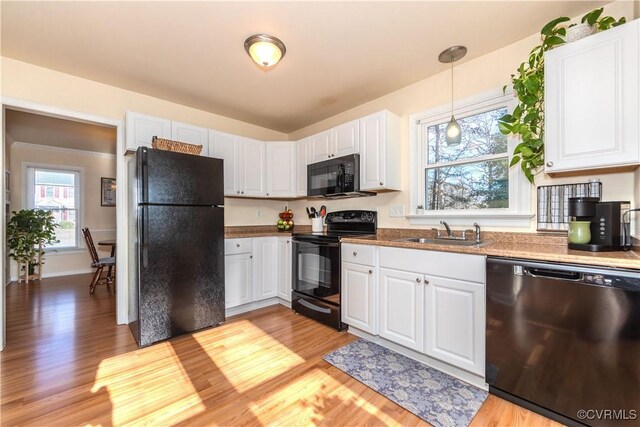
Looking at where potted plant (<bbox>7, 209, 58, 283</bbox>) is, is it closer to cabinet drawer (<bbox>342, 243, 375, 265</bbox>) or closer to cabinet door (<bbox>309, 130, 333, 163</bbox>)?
cabinet door (<bbox>309, 130, 333, 163</bbox>)

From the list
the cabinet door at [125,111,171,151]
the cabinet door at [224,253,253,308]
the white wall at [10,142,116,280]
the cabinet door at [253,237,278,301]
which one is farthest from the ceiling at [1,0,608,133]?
the white wall at [10,142,116,280]

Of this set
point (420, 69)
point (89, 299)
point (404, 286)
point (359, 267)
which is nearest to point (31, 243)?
point (89, 299)

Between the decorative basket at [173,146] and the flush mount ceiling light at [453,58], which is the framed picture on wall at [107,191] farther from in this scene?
the flush mount ceiling light at [453,58]

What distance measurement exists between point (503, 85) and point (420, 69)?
0.69m

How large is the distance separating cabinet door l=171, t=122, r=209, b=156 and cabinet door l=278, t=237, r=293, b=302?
1.39 m

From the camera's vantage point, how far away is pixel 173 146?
8.55 ft

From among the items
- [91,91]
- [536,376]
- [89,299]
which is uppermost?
[91,91]

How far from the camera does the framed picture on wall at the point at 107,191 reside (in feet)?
18.6

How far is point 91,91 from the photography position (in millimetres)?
2715

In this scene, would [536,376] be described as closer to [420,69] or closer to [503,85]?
[503,85]

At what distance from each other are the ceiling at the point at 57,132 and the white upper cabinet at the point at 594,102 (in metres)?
4.39

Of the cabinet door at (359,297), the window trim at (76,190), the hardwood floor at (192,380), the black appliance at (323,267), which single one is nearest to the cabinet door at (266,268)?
the black appliance at (323,267)

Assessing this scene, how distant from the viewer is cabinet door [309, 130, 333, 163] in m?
3.21

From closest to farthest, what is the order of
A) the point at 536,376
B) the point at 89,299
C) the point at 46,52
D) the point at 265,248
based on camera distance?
the point at 536,376 → the point at 46,52 → the point at 265,248 → the point at 89,299
